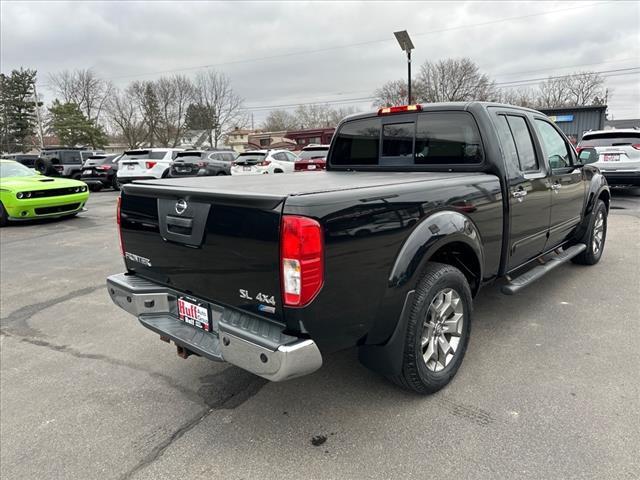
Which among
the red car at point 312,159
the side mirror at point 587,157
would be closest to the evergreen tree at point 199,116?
the red car at point 312,159

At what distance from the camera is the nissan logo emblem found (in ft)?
8.46

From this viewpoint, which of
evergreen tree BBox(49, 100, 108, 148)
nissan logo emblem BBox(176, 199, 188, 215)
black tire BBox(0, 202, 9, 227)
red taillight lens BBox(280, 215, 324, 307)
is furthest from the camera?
evergreen tree BBox(49, 100, 108, 148)

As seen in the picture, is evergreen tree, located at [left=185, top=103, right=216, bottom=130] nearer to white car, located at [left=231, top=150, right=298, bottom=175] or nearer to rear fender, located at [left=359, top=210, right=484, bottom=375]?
white car, located at [left=231, top=150, right=298, bottom=175]

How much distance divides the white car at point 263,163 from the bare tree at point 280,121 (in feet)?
220

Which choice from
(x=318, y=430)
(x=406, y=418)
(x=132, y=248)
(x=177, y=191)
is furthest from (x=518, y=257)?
(x=132, y=248)

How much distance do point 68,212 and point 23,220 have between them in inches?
43.6

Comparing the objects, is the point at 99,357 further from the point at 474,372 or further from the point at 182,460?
the point at 474,372

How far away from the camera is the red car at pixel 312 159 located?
14.9 metres

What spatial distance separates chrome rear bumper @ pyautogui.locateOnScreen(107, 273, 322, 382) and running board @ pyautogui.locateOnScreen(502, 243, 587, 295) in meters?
2.09

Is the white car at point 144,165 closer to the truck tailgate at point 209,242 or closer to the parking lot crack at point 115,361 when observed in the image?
the parking lot crack at point 115,361

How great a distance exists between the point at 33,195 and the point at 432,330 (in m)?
10.1

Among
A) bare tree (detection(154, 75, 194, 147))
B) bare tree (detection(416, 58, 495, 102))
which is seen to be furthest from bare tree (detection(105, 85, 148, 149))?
bare tree (detection(416, 58, 495, 102))

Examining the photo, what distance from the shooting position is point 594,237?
18.4 feet

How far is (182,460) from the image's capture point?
93.8 inches
